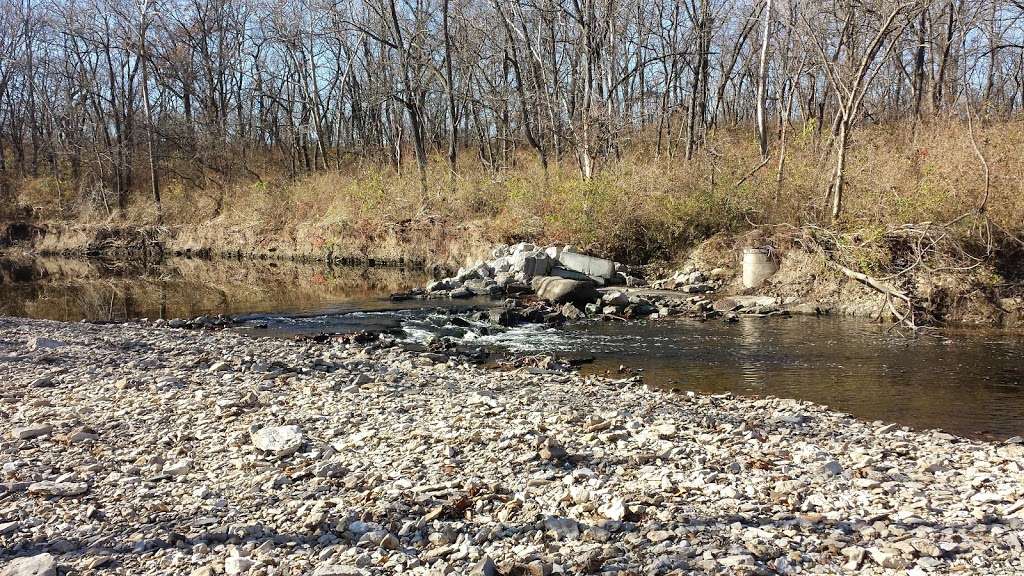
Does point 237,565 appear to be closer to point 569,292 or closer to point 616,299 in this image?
point 616,299

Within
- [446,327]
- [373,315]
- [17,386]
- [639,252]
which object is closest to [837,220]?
[639,252]

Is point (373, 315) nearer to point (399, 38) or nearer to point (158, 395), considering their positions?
point (158, 395)

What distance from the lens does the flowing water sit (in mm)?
9102

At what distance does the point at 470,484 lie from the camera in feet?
17.7

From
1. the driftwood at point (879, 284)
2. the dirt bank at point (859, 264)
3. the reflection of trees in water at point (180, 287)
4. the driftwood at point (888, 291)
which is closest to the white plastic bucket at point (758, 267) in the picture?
the dirt bank at point (859, 264)

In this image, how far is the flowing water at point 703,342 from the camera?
910cm

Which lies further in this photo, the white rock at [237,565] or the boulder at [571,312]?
the boulder at [571,312]

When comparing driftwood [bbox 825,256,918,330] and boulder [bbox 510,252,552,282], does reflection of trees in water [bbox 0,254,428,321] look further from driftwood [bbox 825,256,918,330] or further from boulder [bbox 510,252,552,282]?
driftwood [bbox 825,256,918,330]

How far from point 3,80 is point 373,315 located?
39.9 meters

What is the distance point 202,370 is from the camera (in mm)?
9641

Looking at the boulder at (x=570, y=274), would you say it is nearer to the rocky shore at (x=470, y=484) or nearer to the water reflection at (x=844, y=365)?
the water reflection at (x=844, y=365)

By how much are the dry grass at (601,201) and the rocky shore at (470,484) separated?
1114cm

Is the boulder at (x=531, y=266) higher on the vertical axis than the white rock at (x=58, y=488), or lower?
higher

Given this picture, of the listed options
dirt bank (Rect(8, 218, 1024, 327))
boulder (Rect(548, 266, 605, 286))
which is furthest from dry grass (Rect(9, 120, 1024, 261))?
boulder (Rect(548, 266, 605, 286))
